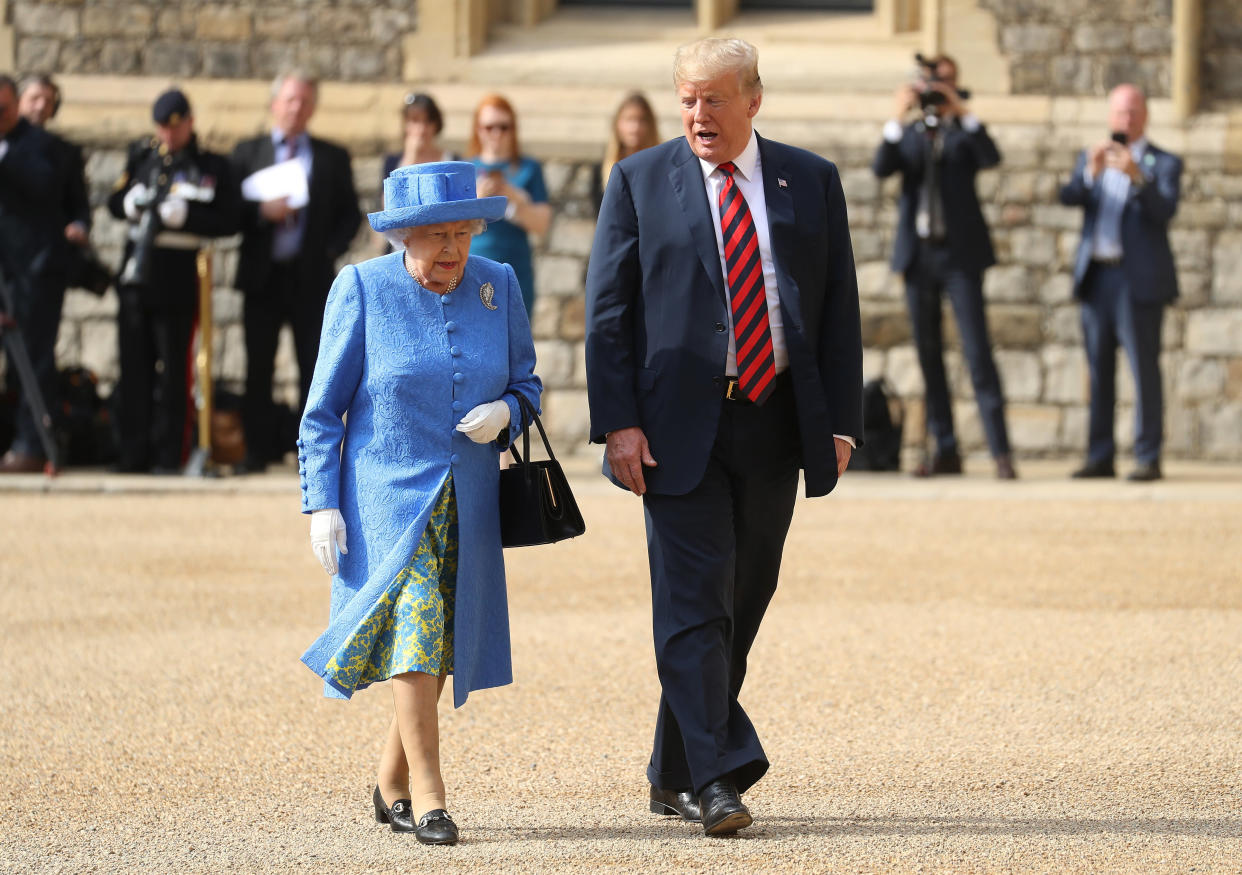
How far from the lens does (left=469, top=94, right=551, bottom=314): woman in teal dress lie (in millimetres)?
9219

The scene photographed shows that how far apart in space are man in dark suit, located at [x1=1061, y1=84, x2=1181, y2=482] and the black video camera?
32.7 inches

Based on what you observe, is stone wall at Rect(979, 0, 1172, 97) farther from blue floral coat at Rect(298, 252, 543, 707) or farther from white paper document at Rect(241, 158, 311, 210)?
blue floral coat at Rect(298, 252, 543, 707)

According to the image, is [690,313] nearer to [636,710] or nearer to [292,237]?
[636,710]

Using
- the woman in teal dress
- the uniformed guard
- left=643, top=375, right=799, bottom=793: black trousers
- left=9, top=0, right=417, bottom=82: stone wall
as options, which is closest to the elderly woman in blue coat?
left=643, top=375, right=799, bottom=793: black trousers

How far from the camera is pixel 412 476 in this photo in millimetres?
4086

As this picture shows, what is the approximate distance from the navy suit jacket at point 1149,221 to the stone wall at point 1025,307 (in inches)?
79.4

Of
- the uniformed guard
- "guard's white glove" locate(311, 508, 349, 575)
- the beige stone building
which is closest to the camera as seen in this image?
"guard's white glove" locate(311, 508, 349, 575)

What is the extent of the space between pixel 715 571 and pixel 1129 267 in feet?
22.7

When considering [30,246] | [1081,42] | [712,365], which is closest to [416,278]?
[712,365]

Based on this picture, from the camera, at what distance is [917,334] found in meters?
10.7

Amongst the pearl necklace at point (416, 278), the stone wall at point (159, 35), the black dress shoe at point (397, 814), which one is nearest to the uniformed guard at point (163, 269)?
the stone wall at point (159, 35)

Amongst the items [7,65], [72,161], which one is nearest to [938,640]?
[72,161]

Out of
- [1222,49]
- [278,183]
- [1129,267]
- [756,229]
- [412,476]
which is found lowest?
[1129,267]

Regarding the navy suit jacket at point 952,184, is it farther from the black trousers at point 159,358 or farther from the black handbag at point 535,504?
the black handbag at point 535,504
